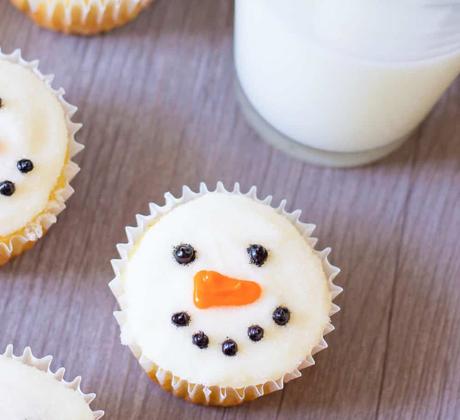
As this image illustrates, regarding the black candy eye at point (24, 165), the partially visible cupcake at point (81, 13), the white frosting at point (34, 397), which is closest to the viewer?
the white frosting at point (34, 397)

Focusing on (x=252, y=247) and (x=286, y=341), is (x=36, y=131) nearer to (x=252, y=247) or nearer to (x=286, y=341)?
(x=252, y=247)

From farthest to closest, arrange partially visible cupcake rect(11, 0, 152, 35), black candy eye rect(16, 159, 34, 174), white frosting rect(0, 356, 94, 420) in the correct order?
1. partially visible cupcake rect(11, 0, 152, 35)
2. black candy eye rect(16, 159, 34, 174)
3. white frosting rect(0, 356, 94, 420)

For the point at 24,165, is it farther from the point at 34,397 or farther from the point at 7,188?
the point at 34,397

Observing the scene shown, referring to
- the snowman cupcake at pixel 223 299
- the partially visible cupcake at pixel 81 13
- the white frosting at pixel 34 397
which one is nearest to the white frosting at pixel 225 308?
the snowman cupcake at pixel 223 299

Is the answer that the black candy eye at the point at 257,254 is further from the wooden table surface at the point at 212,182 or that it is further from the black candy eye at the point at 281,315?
the wooden table surface at the point at 212,182

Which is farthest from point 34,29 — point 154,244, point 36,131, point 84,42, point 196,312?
point 196,312

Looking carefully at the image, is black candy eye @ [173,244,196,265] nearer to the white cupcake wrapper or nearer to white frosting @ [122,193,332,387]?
white frosting @ [122,193,332,387]

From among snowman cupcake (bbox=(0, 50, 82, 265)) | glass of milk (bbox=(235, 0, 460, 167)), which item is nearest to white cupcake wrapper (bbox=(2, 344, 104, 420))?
snowman cupcake (bbox=(0, 50, 82, 265))
